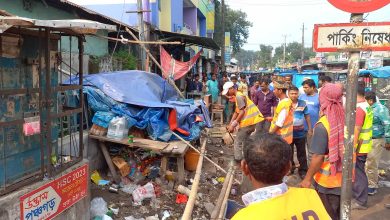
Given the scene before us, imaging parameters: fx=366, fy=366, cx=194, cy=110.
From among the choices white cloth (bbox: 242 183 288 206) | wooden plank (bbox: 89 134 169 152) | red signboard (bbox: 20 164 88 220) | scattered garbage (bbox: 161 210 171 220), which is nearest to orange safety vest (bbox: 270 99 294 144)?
wooden plank (bbox: 89 134 169 152)

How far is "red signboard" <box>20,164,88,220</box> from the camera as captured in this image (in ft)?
12.0

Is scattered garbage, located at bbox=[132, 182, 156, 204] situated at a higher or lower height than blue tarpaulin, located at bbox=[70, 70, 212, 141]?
lower

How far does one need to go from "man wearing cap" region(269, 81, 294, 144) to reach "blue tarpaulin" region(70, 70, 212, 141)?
1788mm

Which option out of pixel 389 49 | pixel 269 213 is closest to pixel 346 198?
pixel 389 49

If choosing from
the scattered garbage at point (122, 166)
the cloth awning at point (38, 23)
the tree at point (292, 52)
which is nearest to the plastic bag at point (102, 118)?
the scattered garbage at point (122, 166)

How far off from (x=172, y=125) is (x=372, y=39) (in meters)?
4.30

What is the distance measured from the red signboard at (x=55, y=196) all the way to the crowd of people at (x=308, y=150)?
224 cm

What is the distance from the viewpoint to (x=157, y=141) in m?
6.61

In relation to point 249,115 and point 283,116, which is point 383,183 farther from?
point 249,115

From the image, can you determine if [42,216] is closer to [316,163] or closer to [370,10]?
[316,163]

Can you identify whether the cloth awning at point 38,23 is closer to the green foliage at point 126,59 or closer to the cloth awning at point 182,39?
the green foliage at point 126,59

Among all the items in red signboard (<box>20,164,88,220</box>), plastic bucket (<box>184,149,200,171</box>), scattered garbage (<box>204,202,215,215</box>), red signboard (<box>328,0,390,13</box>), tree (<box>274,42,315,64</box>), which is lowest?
scattered garbage (<box>204,202,215,215</box>)

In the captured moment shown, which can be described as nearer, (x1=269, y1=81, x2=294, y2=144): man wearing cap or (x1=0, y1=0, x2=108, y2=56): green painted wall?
(x1=269, y1=81, x2=294, y2=144): man wearing cap

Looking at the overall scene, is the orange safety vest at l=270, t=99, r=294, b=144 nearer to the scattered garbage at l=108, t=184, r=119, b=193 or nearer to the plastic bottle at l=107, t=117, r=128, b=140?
the plastic bottle at l=107, t=117, r=128, b=140
